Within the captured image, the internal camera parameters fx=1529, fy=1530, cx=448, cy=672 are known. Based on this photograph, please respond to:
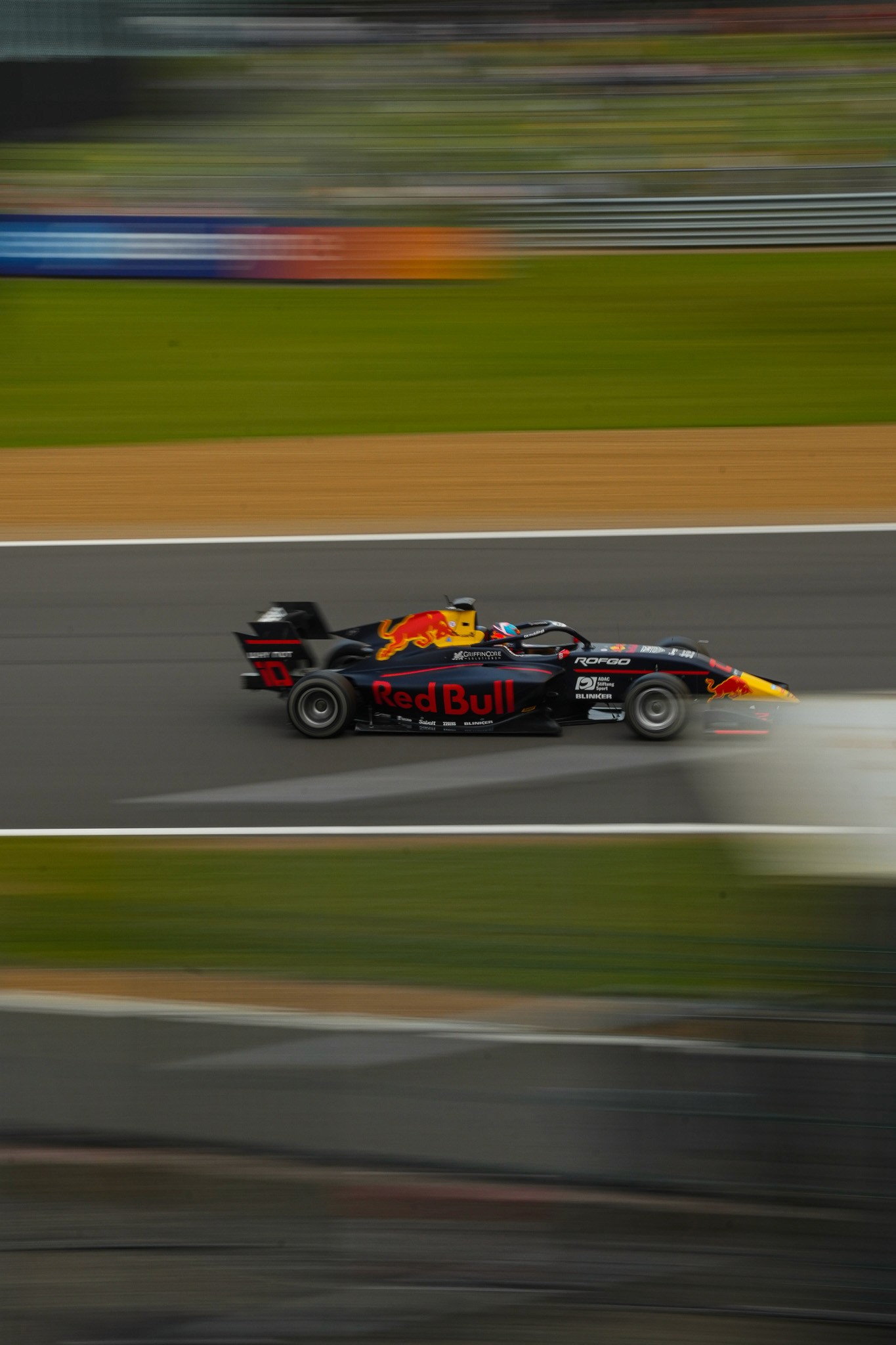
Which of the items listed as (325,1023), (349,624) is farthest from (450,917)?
(349,624)

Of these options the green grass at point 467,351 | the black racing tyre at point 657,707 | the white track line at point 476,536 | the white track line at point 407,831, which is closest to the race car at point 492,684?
the black racing tyre at point 657,707

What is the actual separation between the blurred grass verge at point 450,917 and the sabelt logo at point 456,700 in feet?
4.34

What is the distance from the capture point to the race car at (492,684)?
814cm

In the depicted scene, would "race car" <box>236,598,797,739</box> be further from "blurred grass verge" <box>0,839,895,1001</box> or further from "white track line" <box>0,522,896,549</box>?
"white track line" <box>0,522,896,549</box>

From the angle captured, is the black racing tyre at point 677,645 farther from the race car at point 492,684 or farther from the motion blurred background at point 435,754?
the motion blurred background at point 435,754

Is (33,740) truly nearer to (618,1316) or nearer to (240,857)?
(240,857)

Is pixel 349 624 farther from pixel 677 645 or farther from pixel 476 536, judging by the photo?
pixel 677 645

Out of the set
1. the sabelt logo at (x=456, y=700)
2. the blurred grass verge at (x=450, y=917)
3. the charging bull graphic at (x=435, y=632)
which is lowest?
the blurred grass verge at (x=450, y=917)

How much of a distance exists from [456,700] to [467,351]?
10373 mm

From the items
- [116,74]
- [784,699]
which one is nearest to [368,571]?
[784,699]

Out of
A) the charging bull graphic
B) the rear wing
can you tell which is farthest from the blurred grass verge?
the rear wing

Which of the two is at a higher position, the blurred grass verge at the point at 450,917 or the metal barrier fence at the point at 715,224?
the metal barrier fence at the point at 715,224

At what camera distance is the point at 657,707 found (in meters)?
8.14

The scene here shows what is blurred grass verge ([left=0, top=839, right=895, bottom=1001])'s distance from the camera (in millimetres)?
2877
